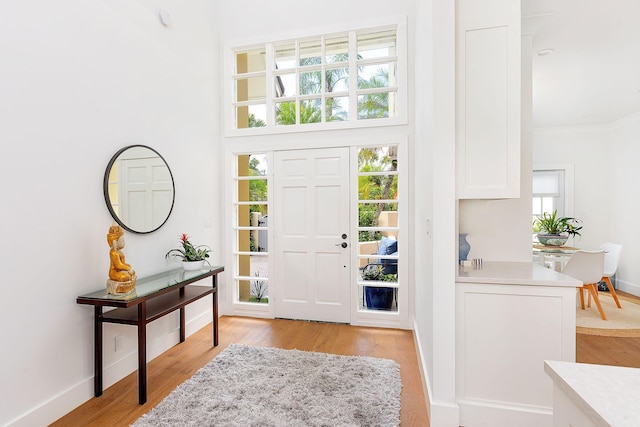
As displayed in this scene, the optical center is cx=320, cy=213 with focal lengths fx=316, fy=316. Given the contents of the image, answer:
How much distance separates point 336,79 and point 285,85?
64cm

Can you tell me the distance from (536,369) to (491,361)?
0.24 m

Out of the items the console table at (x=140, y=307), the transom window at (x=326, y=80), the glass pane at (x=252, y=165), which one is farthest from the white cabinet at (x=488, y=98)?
the glass pane at (x=252, y=165)

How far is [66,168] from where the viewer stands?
6.76 feet

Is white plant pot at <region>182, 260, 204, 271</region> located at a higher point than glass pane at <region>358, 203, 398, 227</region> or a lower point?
lower

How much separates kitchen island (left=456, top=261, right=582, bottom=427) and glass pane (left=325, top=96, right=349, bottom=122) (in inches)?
91.9

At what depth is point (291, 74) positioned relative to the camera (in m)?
3.77

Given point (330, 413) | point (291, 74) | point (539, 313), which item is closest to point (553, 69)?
point (291, 74)

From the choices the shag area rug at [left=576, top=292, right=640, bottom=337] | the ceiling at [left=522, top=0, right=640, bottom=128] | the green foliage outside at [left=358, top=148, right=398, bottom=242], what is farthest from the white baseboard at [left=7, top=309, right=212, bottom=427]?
the shag area rug at [left=576, top=292, right=640, bottom=337]

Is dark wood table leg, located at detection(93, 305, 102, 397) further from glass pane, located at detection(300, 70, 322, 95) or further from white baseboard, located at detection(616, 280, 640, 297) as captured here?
white baseboard, located at detection(616, 280, 640, 297)

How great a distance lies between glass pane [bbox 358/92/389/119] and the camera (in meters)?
3.53

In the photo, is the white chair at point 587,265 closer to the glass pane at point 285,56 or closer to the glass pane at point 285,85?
the glass pane at point 285,85

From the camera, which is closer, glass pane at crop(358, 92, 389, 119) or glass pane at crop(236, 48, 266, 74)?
glass pane at crop(358, 92, 389, 119)

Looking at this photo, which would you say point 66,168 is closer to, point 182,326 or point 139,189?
point 139,189

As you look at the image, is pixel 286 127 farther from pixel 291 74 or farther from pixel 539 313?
pixel 539 313
